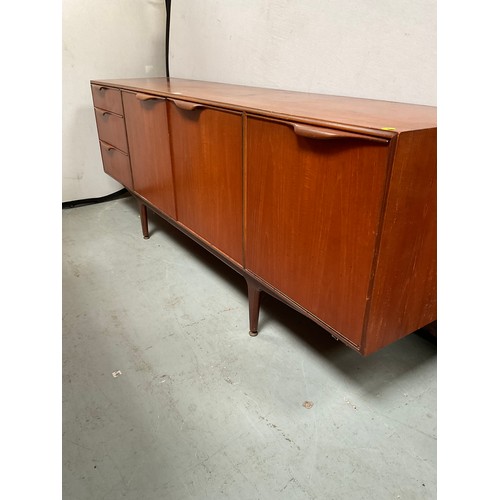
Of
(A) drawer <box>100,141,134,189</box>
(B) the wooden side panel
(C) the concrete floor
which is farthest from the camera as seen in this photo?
(A) drawer <box>100,141,134,189</box>

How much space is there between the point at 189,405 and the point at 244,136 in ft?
2.59

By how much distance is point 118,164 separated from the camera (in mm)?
2148

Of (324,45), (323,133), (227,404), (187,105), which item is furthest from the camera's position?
(324,45)

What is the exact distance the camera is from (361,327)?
895 mm

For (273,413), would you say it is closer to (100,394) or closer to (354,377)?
(354,377)

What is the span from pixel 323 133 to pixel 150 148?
3.53 ft

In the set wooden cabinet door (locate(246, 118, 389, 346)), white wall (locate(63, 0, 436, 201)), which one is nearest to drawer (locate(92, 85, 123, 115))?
white wall (locate(63, 0, 436, 201))

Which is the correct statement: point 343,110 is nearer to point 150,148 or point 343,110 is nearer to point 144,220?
point 150,148

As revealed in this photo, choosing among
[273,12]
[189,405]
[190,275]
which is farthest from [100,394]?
[273,12]

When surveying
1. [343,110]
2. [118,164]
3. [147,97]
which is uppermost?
[147,97]

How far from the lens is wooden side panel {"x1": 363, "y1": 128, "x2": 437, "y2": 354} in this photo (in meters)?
0.75

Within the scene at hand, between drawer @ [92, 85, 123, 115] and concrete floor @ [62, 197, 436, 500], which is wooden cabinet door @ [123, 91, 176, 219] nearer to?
drawer @ [92, 85, 123, 115]

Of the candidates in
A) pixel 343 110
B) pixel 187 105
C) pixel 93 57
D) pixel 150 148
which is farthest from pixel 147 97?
pixel 93 57

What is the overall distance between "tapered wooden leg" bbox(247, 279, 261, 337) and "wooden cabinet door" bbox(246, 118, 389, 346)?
0.47 ft
